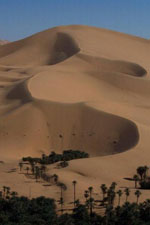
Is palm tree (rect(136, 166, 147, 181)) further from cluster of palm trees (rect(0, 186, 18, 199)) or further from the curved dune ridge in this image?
cluster of palm trees (rect(0, 186, 18, 199))

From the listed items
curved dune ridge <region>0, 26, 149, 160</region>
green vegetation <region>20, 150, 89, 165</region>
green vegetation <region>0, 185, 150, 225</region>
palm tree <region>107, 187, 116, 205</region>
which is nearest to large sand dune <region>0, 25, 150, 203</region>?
curved dune ridge <region>0, 26, 149, 160</region>

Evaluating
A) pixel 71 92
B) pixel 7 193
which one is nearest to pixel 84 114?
pixel 71 92

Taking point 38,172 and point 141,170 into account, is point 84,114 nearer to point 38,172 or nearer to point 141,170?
point 38,172

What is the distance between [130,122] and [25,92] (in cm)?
1509

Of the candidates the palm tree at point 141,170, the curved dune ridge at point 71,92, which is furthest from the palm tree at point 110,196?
the curved dune ridge at point 71,92

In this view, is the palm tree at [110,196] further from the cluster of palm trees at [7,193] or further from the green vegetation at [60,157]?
the green vegetation at [60,157]

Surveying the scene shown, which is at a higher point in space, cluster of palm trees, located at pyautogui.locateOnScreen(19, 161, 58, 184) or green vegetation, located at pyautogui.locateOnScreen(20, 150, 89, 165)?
green vegetation, located at pyautogui.locateOnScreen(20, 150, 89, 165)

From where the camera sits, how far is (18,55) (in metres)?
86.9

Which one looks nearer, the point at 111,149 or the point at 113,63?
the point at 111,149

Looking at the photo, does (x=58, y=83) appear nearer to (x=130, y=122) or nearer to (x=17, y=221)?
(x=130, y=122)

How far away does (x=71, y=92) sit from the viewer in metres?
56.5

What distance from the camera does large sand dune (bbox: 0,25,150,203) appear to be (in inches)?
1423

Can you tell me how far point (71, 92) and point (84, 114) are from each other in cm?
1026

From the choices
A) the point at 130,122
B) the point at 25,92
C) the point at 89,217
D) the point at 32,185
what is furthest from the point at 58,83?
the point at 89,217
